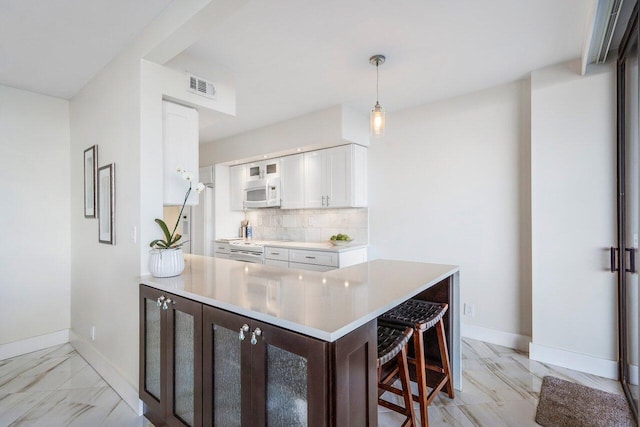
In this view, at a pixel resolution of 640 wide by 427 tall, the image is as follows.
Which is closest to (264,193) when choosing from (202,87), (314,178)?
(314,178)

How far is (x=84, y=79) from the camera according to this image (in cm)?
268

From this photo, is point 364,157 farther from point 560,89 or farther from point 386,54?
point 560,89

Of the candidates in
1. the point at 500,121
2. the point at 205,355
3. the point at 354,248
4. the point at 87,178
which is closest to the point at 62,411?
the point at 205,355

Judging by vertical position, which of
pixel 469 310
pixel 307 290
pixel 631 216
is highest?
pixel 631 216

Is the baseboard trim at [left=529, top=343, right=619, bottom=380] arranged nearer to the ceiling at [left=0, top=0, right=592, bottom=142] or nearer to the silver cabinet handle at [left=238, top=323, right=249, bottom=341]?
the ceiling at [left=0, top=0, right=592, bottom=142]

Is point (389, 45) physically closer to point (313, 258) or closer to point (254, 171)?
point (313, 258)

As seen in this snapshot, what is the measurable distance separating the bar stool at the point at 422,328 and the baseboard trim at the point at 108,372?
1696 mm

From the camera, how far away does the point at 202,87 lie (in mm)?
2352

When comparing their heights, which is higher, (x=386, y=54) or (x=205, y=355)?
(x=386, y=54)

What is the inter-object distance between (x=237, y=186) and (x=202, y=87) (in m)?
2.77

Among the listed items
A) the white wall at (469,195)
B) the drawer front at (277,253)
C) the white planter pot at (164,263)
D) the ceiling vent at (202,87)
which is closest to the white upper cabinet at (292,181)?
the drawer front at (277,253)

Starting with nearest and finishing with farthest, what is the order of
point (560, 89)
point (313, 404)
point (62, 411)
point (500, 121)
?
1. point (313, 404)
2. point (62, 411)
3. point (560, 89)
4. point (500, 121)

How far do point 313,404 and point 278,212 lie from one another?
4046 millimetres

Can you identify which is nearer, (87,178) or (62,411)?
(62,411)
